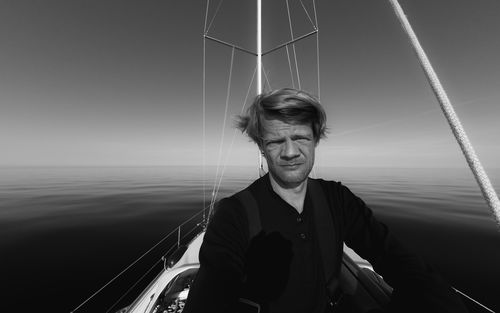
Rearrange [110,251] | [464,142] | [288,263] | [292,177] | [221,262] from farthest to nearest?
[110,251] < [292,177] < [288,263] < [221,262] < [464,142]

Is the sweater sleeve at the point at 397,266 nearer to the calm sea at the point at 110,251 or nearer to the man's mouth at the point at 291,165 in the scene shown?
the man's mouth at the point at 291,165

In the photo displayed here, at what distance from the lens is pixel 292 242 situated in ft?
4.53

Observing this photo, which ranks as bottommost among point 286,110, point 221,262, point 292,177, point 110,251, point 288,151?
point 110,251

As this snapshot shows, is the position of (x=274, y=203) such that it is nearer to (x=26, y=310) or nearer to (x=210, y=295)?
(x=210, y=295)

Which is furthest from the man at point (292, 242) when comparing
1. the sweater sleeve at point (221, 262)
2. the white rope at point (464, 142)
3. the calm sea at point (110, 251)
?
the calm sea at point (110, 251)

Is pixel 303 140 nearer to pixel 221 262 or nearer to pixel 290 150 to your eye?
pixel 290 150

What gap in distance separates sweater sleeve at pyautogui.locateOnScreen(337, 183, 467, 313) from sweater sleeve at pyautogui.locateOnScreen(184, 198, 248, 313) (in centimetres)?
93

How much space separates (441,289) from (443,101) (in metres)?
1.18

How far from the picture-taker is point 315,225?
4.89ft

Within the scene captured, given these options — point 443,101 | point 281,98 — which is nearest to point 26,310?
point 281,98

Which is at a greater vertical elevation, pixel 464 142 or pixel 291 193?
pixel 464 142

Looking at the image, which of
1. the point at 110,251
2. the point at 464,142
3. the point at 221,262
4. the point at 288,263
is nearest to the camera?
the point at 464,142

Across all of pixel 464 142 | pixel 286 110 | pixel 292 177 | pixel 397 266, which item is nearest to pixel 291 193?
pixel 292 177

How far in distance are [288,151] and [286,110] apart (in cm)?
32
